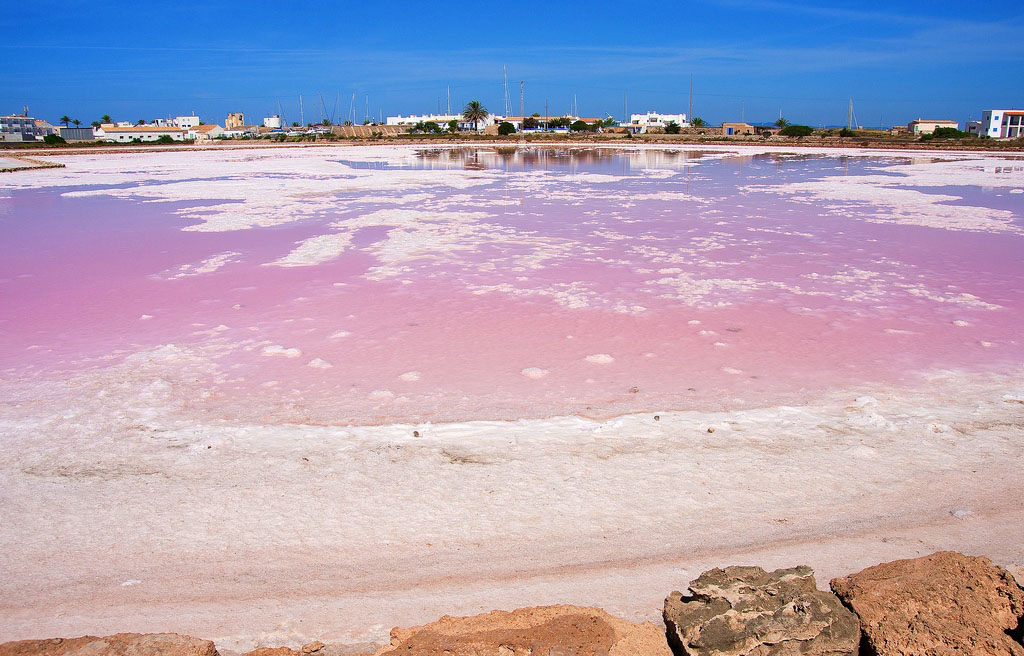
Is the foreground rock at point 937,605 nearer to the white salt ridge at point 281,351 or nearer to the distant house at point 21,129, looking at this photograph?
the white salt ridge at point 281,351

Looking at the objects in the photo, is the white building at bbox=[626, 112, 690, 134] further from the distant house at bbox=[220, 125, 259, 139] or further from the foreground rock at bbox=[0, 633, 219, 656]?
the foreground rock at bbox=[0, 633, 219, 656]

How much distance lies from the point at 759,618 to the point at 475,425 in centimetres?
252

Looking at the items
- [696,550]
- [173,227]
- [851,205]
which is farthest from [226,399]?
[851,205]

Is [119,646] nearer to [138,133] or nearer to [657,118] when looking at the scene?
[138,133]

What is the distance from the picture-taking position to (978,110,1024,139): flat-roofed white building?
88312 mm

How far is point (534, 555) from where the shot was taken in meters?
3.31

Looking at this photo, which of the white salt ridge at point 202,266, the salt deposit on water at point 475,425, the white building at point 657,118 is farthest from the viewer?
the white building at point 657,118

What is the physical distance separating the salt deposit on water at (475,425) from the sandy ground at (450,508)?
0.7 inches

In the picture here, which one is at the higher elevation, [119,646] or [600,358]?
[600,358]

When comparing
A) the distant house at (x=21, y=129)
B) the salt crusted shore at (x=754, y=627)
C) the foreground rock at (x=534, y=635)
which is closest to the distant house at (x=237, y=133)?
the distant house at (x=21, y=129)

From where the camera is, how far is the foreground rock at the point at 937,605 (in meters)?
2.38

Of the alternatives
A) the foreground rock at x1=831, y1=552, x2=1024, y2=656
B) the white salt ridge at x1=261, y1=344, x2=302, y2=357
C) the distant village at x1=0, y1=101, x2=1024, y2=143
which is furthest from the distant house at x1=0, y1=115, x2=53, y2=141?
the foreground rock at x1=831, y1=552, x2=1024, y2=656

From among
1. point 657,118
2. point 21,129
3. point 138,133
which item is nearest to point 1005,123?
point 657,118

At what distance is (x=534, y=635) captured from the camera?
2586 mm
